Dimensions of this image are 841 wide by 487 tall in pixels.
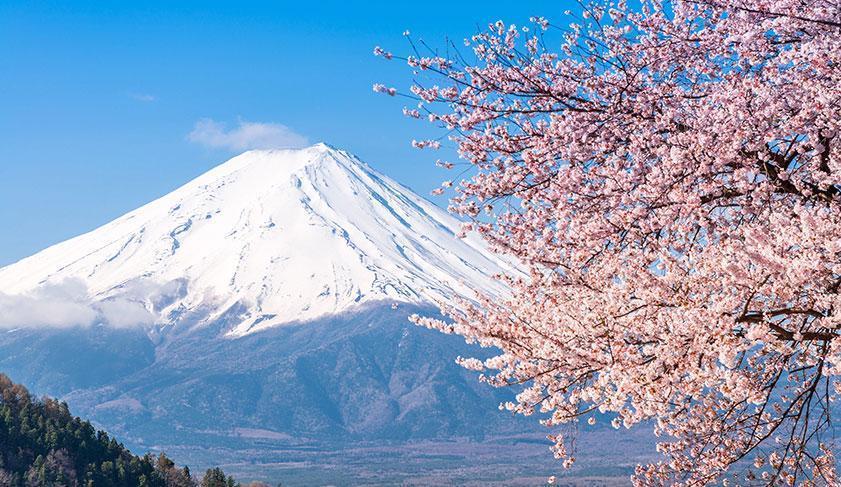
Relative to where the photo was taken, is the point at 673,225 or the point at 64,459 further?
the point at 64,459

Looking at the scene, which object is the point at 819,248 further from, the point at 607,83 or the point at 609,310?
the point at 607,83

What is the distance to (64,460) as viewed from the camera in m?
68.8

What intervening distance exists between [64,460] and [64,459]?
0.08 m

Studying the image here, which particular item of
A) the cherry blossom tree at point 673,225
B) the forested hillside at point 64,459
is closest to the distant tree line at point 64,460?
the forested hillside at point 64,459

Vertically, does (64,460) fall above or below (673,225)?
above

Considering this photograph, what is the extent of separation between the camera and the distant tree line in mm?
66062

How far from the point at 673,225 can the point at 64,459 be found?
67124 mm

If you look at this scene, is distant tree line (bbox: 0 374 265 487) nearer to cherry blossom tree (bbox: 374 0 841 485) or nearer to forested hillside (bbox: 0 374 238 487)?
forested hillside (bbox: 0 374 238 487)

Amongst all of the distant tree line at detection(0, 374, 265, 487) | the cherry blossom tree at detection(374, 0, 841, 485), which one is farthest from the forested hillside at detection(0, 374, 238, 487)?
the cherry blossom tree at detection(374, 0, 841, 485)

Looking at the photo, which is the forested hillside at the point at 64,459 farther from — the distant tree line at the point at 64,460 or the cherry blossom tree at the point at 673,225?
the cherry blossom tree at the point at 673,225

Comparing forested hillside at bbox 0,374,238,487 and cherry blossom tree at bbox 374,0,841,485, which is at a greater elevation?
forested hillside at bbox 0,374,238,487

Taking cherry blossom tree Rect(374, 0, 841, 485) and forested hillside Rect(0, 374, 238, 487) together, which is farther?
forested hillside Rect(0, 374, 238, 487)

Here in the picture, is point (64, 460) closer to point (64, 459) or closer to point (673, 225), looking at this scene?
point (64, 459)

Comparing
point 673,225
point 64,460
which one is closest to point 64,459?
point 64,460
